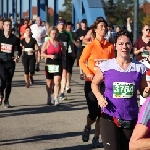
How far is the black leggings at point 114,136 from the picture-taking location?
5.91 metres

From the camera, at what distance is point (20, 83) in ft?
58.2

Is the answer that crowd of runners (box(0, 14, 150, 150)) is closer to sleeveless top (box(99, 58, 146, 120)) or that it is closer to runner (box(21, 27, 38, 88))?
sleeveless top (box(99, 58, 146, 120))

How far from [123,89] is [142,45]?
586cm

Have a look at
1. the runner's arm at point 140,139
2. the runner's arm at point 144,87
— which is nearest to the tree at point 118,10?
the runner's arm at point 144,87

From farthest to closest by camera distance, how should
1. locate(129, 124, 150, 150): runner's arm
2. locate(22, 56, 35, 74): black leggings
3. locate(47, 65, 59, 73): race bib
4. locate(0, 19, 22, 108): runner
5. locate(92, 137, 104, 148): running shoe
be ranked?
locate(22, 56, 35, 74): black leggings, locate(47, 65, 59, 73): race bib, locate(0, 19, 22, 108): runner, locate(92, 137, 104, 148): running shoe, locate(129, 124, 150, 150): runner's arm

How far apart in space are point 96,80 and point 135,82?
0.45 m

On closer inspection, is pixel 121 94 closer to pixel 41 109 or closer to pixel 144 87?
pixel 144 87

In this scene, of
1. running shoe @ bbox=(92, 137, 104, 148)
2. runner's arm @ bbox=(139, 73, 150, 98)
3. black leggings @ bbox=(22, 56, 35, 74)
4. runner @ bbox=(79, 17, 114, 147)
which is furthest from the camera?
black leggings @ bbox=(22, 56, 35, 74)

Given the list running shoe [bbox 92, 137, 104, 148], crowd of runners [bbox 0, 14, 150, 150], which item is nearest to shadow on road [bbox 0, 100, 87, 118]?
crowd of runners [bbox 0, 14, 150, 150]

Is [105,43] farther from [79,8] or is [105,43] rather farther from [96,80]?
[79,8]

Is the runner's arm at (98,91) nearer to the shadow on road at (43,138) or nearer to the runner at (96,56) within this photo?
the runner at (96,56)

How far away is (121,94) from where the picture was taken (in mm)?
6074

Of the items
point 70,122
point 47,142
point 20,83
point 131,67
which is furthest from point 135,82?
point 20,83

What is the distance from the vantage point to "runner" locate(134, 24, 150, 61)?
11.3m
